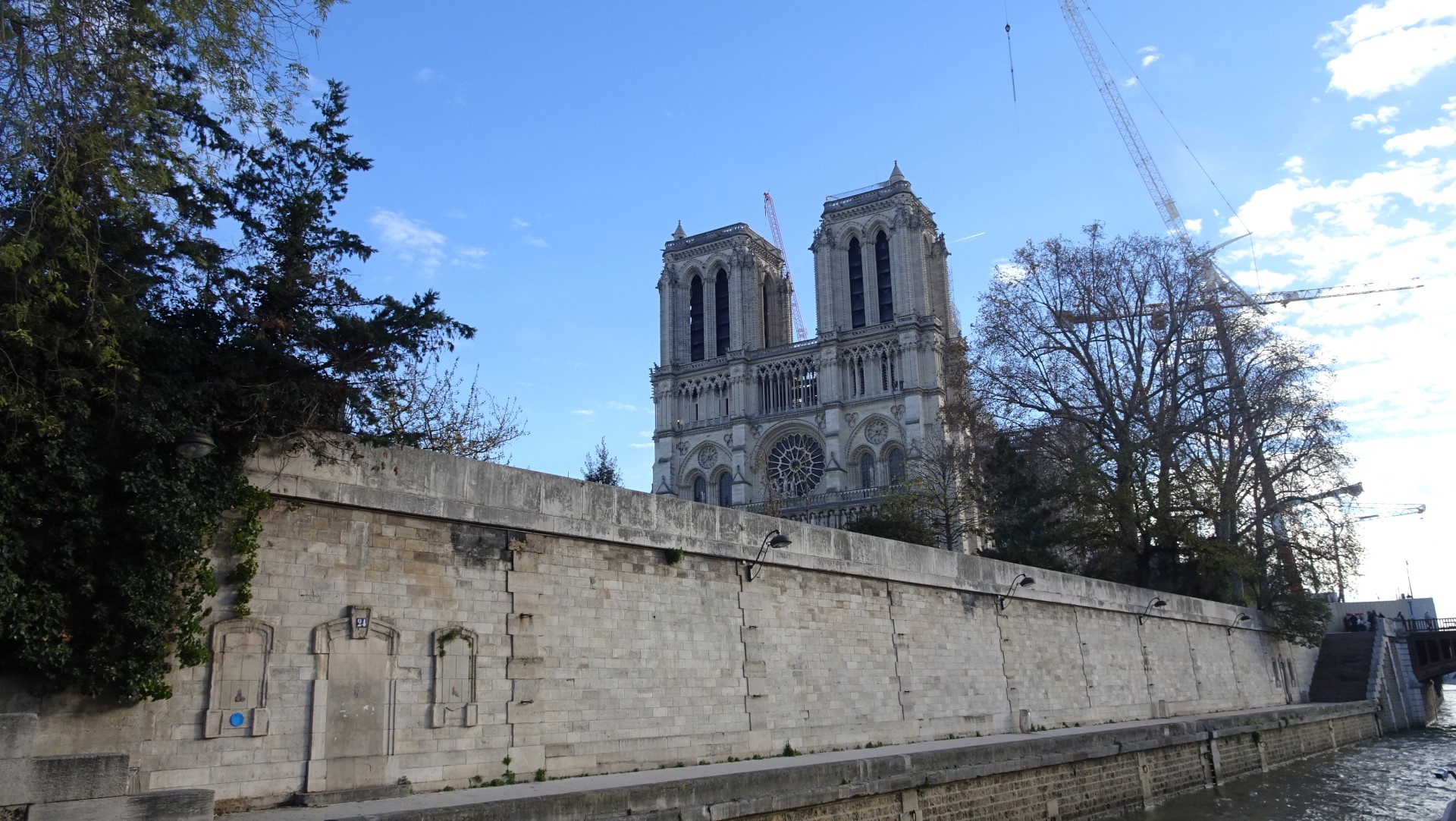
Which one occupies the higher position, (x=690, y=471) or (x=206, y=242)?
(x=690, y=471)

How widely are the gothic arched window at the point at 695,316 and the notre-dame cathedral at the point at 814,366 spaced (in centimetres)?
9

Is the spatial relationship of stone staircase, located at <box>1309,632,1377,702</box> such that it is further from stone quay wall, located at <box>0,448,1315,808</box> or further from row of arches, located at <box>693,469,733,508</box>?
row of arches, located at <box>693,469,733,508</box>

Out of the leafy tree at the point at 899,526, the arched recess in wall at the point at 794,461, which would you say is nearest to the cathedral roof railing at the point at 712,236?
the arched recess in wall at the point at 794,461

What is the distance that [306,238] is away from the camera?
10.0m

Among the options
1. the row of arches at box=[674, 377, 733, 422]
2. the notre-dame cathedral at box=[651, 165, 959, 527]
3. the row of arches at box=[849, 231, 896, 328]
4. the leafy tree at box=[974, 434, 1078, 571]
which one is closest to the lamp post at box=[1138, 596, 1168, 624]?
the leafy tree at box=[974, 434, 1078, 571]

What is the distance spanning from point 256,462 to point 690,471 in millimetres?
53463

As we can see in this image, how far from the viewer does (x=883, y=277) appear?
60.4 m

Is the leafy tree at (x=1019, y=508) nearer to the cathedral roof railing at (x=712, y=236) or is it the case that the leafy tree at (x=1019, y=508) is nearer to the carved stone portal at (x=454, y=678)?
the carved stone portal at (x=454, y=678)

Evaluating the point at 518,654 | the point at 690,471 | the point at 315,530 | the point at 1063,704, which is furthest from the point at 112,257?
the point at 690,471

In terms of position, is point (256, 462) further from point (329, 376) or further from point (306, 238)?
point (306, 238)

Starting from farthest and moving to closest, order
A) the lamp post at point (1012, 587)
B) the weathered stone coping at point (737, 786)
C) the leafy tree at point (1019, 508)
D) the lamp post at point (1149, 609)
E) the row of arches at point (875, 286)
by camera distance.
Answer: the row of arches at point (875, 286), the leafy tree at point (1019, 508), the lamp post at point (1149, 609), the lamp post at point (1012, 587), the weathered stone coping at point (737, 786)

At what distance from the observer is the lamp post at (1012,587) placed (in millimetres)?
19106

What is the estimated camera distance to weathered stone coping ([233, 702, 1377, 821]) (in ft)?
27.7

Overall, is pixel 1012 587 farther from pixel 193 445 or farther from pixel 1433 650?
pixel 1433 650
